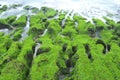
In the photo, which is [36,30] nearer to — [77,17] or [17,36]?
[17,36]

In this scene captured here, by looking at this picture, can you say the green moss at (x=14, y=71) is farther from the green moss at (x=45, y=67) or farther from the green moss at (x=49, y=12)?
the green moss at (x=49, y=12)

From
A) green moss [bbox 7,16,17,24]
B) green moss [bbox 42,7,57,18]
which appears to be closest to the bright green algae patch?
green moss [bbox 7,16,17,24]

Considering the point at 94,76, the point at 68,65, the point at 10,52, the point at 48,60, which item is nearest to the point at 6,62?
the point at 10,52

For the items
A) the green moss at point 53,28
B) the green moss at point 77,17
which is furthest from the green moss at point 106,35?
the green moss at point 77,17

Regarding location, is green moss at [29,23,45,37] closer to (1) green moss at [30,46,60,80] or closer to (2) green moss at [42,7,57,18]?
(2) green moss at [42,7,57,18]

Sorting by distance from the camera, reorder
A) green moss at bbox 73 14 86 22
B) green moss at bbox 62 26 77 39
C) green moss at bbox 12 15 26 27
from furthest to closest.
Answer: green moss at bbox 73 14 86 22, green moss at bbox 12 15 26 27, green moss at bbox 62 26 77 39

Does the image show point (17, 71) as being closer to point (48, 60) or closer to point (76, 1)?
point (48, 60)

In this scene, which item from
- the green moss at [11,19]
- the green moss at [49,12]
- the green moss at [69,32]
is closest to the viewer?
the green moss at [69,32]

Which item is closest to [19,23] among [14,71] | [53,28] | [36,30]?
[36,30]
